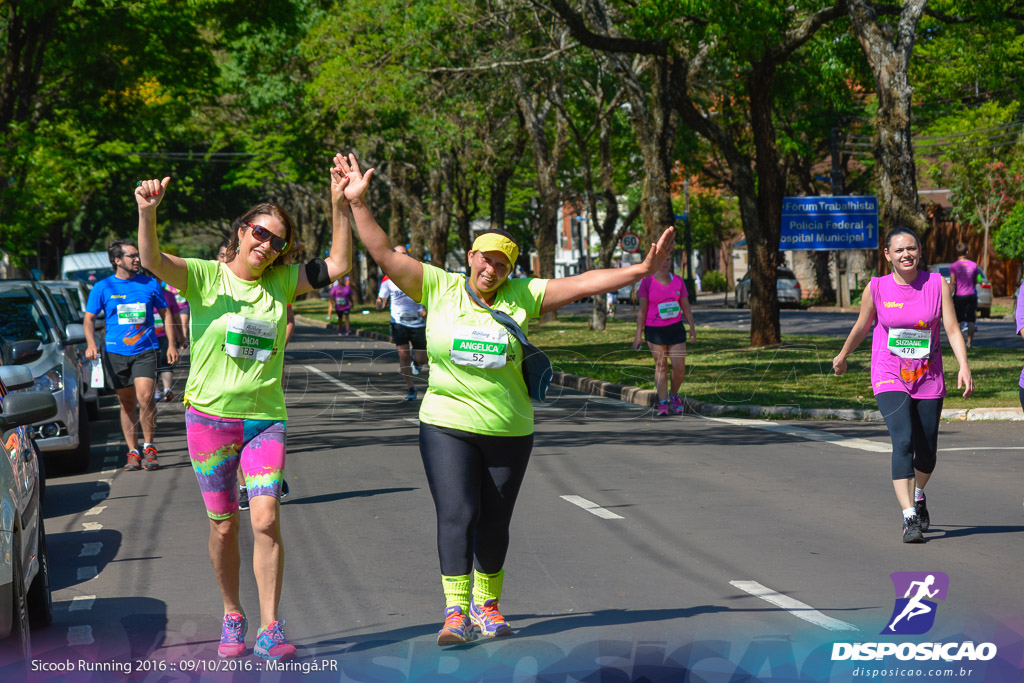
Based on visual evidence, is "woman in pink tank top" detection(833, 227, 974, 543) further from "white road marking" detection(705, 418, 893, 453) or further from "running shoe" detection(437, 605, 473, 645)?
"white road marking" detection(705, 418, 893, 453)

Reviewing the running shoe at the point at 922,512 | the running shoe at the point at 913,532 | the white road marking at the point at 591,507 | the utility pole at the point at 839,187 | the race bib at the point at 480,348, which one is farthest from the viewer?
the utility pole at the point at 839,187

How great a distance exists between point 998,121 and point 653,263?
1667 inches

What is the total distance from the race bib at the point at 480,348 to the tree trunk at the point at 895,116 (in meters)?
12.4


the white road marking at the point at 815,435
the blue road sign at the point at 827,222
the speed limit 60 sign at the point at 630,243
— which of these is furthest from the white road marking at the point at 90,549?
the speed limit 60 sign at the point at 630,243

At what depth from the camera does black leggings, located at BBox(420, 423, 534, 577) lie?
16.8ft

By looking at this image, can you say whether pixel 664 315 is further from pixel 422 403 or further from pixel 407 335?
pixel 422 403

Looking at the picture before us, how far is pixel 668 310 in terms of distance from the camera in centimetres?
1375

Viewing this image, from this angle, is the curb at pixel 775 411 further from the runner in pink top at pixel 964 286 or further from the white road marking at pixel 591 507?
the runner in pink top at pixel 964 286

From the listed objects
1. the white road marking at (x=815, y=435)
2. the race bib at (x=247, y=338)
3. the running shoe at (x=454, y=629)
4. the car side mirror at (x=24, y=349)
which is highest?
the race bib at (x=247, y=338)

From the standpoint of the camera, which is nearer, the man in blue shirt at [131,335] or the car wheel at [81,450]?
the man in blue shirt at [131,335]

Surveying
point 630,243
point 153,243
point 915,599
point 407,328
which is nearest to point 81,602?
point 153,243

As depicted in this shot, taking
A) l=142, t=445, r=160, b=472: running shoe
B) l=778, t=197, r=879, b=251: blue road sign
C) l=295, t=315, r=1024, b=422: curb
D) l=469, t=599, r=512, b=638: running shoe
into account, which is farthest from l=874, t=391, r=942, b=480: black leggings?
l=778, t=197, r=879, b=251: blue road sign

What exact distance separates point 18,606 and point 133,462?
7.21 meters

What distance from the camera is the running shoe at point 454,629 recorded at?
5062mm
